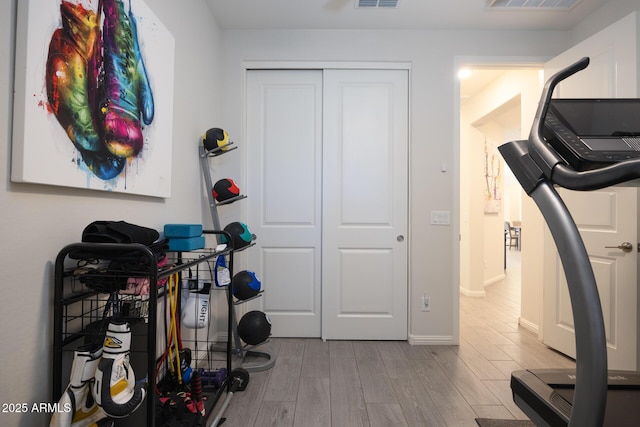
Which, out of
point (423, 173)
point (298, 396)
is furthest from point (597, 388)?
point (423, 173)

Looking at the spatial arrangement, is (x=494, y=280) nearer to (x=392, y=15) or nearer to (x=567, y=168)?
(x=392, y=15)

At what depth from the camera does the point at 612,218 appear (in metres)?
2.23

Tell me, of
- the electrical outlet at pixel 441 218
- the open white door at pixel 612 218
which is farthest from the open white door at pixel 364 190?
the open white door at pixel 612 218

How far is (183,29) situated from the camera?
209cm

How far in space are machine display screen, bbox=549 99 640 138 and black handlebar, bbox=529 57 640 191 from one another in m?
0.15

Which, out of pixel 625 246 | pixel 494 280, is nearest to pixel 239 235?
pixel 625 246

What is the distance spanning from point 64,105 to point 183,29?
4.33 feet

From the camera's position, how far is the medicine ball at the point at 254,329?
2.21 metres

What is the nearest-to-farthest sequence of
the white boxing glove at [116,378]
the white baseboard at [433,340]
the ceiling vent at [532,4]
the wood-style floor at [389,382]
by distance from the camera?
1. the white boxing glove at [116,378]
2. the wood-style floor at [389,382]
3. the ceiling vent at [532,4]
4. the white baseboard at [433,340]

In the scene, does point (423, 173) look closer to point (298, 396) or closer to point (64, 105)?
point (298, 396)

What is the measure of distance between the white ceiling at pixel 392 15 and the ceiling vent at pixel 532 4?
0.09ft

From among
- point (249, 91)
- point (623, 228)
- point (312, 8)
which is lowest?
point (623, 228)

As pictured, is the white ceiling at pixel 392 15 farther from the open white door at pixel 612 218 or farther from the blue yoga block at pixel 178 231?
the blue yoga block at pixel 178 231

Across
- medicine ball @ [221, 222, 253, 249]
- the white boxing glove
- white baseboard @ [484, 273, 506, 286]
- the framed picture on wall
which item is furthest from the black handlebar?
white baseboard @ [484, 273, 506, 286]
